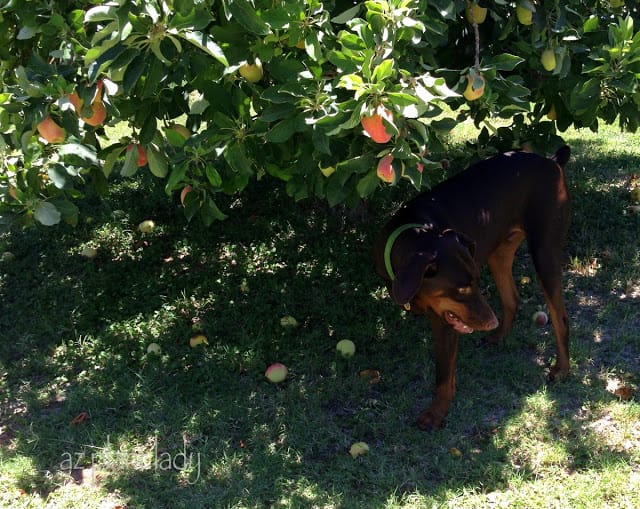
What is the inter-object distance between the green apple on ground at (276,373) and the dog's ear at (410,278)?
1146 mm

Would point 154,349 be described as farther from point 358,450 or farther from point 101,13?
point 101,13

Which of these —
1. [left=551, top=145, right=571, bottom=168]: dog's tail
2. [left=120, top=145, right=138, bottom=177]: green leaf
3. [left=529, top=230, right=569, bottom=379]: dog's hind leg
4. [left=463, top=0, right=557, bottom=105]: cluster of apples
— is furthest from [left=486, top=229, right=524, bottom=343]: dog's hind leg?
[left=120, top=145, right=138, bottom=177]: green leaf

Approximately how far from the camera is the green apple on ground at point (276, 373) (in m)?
3.94

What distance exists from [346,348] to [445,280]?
1172 mm

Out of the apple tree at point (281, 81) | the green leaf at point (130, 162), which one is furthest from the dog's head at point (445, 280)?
the green leaf at point (130, 162)

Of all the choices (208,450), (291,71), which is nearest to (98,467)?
(208,450)

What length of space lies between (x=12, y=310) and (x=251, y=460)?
2440 millimetres

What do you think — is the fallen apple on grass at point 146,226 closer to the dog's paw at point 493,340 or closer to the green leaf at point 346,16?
the dog's paw at point 493,340

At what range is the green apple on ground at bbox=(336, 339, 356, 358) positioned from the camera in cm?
415

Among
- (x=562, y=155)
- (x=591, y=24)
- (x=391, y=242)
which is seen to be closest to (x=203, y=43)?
(x=391, y=242)

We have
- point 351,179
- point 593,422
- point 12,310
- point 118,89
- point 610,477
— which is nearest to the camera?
point 118,89

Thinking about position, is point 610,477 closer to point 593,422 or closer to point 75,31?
point 593,422

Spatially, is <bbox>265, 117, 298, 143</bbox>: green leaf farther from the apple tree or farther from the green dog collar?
the green dog collar

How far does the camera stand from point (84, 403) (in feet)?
12.7
